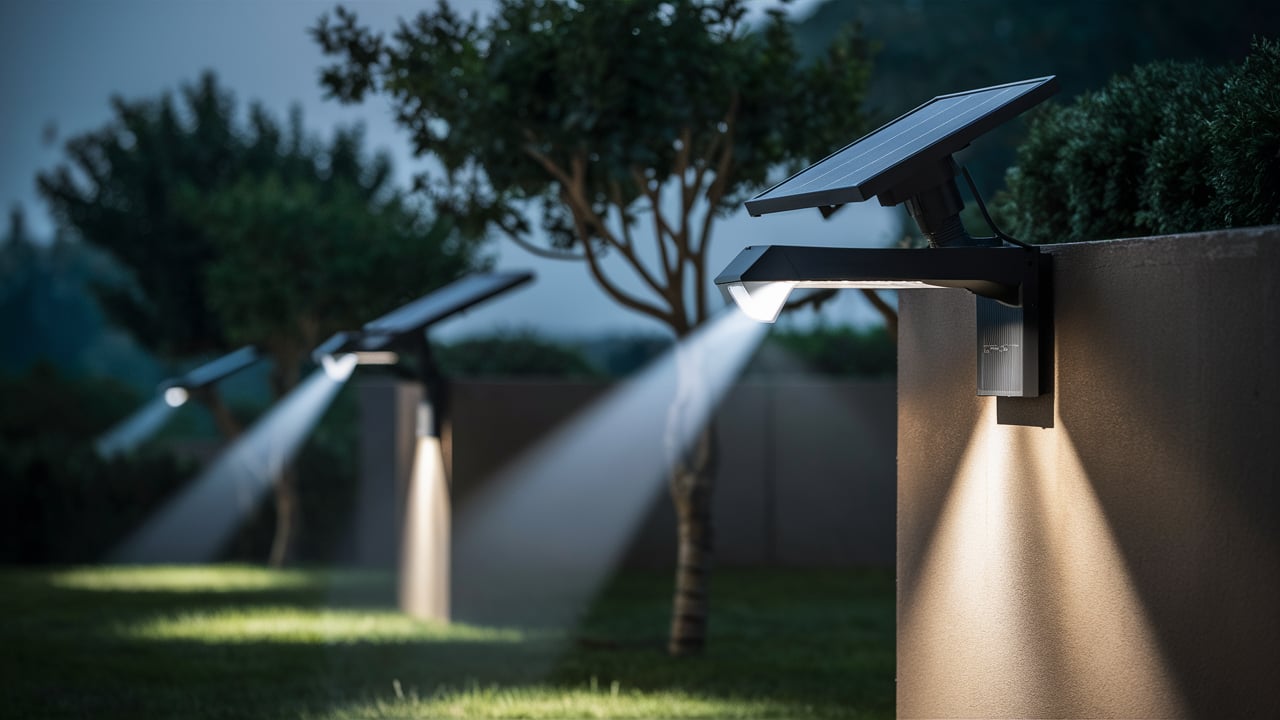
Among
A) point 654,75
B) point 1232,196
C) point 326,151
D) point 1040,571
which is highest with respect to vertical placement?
point 326,151

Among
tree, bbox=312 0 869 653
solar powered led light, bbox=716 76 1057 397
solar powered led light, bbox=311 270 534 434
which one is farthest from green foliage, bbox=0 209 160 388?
solar powered led light, bbox=716 76 1057 397

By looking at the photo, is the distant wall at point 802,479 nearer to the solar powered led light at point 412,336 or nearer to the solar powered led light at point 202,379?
the solar powered led light at point 202,379

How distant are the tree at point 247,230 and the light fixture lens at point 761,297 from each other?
32.9 ft

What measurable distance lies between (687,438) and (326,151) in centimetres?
1713

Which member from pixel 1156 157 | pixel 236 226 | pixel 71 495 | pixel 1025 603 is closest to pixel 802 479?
pixel 236 226

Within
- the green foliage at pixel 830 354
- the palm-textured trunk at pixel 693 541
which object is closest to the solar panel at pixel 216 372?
the palm-textured trunk at pixel 693 541

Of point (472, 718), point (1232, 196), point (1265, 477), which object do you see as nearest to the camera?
point (1265, 477)

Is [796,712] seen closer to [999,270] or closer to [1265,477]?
[999,270]

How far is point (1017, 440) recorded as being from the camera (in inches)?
169

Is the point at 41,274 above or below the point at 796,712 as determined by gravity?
above

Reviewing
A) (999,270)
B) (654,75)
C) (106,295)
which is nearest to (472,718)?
(654,75)

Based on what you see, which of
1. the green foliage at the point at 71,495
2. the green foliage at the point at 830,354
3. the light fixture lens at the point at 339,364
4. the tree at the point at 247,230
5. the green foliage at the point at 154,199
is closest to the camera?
the light fixture lens at the point at 339,364

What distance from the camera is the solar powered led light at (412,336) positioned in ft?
35.4

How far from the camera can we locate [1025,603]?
4.29 metres
